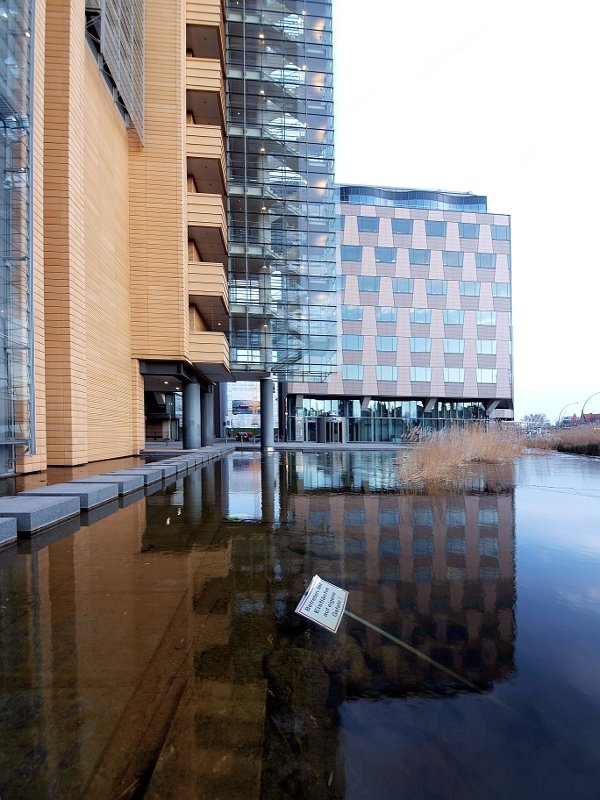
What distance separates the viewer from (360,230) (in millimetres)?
47062

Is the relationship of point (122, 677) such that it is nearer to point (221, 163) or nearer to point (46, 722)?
point (46, 722)

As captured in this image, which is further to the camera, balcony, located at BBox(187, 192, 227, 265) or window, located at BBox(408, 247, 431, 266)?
window, located at BBox(408, 247, 431, 266)

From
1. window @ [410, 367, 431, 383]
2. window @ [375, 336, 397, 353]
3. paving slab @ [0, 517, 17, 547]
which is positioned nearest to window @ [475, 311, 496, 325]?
window @ [410, 367, 431, 383]

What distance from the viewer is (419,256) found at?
47781 millimetres

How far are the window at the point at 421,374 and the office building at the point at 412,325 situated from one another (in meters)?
0.10

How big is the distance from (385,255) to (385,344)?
8.86 m

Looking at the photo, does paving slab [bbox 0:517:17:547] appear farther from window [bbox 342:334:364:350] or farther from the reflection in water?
window [bbox 342:334:364:350]

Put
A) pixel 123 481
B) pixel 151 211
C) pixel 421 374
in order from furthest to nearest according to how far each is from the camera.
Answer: pixel 421 374 < pixel 151 211 < pixel 123 481

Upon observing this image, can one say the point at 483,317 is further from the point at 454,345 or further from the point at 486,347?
the point at 454,345

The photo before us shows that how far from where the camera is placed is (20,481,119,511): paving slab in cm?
750

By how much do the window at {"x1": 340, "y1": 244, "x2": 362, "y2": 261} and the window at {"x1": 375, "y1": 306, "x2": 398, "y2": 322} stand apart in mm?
5330

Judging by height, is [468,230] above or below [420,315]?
above

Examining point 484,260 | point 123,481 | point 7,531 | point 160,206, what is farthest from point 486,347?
point 7,531

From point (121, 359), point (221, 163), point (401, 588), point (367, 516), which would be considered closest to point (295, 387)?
point (221, 163)
